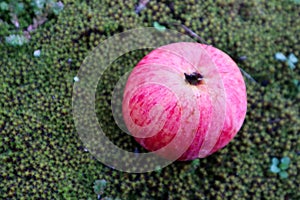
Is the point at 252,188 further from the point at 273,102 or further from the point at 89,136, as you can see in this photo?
the point at 89,136

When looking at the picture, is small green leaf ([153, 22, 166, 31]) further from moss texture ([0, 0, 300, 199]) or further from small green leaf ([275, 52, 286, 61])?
small green leaf ([275, 52, 286, 61])

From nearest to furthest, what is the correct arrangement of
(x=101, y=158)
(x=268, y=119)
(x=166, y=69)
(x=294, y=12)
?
(x=166, y=69) → (x=101, y=158) → (x=268, y=119) → (x=294, y=12)

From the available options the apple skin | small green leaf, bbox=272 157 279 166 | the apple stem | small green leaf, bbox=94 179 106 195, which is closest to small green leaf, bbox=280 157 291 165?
small green leaf, bbox=272 157 279 166

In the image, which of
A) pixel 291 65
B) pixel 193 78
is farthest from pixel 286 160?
pixel 193 78

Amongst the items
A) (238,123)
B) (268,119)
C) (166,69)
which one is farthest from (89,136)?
(268,119)

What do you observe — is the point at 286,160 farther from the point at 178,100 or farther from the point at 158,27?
the point at 158,27

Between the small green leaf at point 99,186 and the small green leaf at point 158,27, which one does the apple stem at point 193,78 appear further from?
the small green leaf at point 99,186
